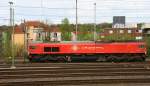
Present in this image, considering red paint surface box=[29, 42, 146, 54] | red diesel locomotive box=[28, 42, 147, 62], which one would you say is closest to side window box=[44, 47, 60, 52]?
red diesel locomotive box=[28, 42, 147, 62]

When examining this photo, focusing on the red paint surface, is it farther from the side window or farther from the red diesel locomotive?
the side window

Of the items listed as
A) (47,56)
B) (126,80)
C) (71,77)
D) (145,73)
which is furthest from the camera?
(47,56)

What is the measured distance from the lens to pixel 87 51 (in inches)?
1702

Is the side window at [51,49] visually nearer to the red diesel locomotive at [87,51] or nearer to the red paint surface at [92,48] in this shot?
the red diesel locomotive at [87,51]

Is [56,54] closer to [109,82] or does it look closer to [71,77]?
[71,77]

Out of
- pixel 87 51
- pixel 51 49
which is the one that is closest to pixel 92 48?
pixel 87 51

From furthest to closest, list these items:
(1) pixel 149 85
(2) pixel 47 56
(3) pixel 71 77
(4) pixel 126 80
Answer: (2) pixel 47 56, (3) pixel 71 77, (4) pixel 126 80, (1) pixel 149 85

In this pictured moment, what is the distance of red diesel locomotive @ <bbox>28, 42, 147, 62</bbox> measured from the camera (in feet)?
141

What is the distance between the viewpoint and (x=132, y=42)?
44125 millimetres

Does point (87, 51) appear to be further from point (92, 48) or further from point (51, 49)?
point (51, 49)

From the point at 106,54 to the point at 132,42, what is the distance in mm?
3472

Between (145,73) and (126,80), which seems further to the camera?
(145,73)

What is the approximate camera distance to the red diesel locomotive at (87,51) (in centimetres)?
4291

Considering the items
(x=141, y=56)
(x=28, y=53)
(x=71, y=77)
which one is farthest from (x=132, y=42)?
(x=71, y=77)
